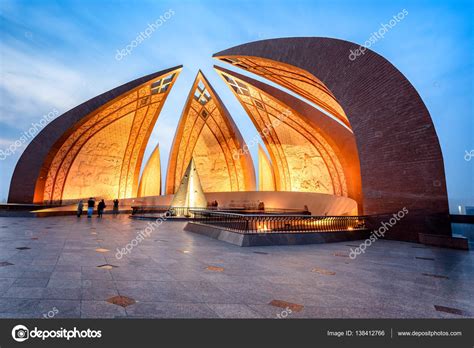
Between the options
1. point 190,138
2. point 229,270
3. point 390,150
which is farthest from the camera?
point 190,138

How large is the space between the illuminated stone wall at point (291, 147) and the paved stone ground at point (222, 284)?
10.1 metres

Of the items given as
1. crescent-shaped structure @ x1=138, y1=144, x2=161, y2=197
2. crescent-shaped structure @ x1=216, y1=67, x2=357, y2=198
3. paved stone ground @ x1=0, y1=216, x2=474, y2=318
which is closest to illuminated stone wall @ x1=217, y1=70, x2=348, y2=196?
crescent-shaped structure @ x1=216, y1=67, x2=357, y2=198

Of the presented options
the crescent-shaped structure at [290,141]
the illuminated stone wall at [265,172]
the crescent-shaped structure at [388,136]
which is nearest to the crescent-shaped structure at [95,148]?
the crescent-shaped structure at [290,141]

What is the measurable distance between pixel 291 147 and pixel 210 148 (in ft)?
19.9

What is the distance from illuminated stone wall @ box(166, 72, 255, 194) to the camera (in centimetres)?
1692

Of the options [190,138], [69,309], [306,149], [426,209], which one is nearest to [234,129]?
[190,138]

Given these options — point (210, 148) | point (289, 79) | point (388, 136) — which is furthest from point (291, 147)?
point (388, 136)

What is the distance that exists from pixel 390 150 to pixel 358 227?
6.84 feet

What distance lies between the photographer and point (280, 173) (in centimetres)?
Result: 1636

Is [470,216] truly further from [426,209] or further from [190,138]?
[190,138]

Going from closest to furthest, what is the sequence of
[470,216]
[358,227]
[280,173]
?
[470,216] → [358,227] → [280,173]

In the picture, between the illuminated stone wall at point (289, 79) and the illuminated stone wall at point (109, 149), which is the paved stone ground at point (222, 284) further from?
the illuminated stone wall at point (109, 149)

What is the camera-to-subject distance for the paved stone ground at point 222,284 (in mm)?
1657

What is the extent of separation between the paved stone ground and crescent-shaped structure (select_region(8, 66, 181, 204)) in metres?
10.3
